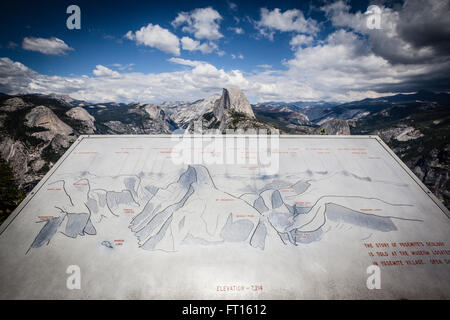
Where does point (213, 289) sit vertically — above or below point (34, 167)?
above

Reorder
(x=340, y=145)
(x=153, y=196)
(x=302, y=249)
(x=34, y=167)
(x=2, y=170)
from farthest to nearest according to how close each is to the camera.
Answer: (x=34, y=167) < (x=2, y=170) < (x=340, y=145) < (x=153, y=196) < (x=302, y=249)

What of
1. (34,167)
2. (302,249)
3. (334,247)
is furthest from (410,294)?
(34,167)

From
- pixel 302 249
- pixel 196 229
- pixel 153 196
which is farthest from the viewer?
pixel 153 196

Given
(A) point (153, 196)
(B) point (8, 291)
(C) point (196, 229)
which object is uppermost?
(A) point (153, 196)

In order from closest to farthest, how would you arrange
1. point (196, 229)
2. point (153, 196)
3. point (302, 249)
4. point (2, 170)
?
1. point (302, 249)
2. point (196, 229)
3. point (153, 196)
4. point (2, 170)

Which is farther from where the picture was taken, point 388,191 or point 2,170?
point 2,170
